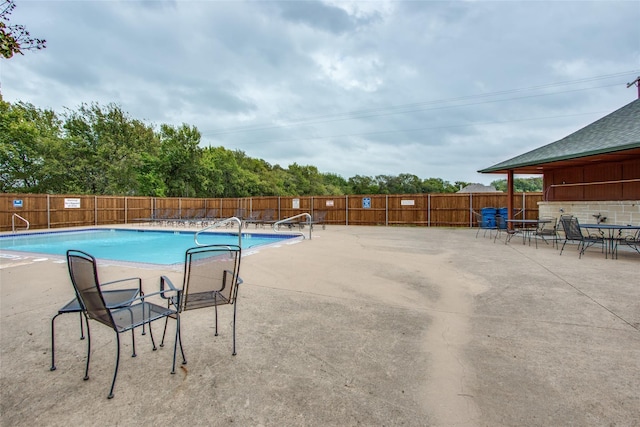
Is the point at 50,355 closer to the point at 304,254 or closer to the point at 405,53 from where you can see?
the point at 304,254

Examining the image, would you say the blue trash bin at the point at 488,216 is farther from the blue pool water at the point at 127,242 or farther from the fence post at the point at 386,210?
the blue pool water at the point at 127,242

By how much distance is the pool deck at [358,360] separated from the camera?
1588 mm

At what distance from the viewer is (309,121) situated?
27.9m

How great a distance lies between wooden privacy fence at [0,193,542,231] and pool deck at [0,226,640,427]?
10.3 meters

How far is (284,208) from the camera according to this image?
17297 mm

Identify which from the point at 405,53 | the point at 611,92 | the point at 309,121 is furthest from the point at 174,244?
the point at 611,92

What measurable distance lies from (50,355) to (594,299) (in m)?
5.12

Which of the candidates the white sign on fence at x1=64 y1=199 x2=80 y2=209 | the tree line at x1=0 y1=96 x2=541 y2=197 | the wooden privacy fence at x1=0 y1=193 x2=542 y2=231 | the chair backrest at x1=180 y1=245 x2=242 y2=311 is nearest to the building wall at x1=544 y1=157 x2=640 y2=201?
the wooden privacy fence at x1=0 y1=193 x2=542 y2=231

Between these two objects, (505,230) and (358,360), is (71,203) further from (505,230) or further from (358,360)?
(505,230)

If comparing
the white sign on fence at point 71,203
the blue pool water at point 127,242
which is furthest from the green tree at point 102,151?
the blue pool water at point 127,242

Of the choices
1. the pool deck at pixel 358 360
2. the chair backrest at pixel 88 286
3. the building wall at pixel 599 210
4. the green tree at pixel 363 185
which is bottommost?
the pool deck at pixel 358 360

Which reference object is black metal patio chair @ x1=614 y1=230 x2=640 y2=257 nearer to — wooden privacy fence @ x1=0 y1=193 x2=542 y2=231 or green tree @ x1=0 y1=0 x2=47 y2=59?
wooden privacy fence @ x1=0 y1=193 x2=542 y2=231

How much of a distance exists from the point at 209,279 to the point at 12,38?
207cm

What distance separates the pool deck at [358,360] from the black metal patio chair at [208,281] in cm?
37
